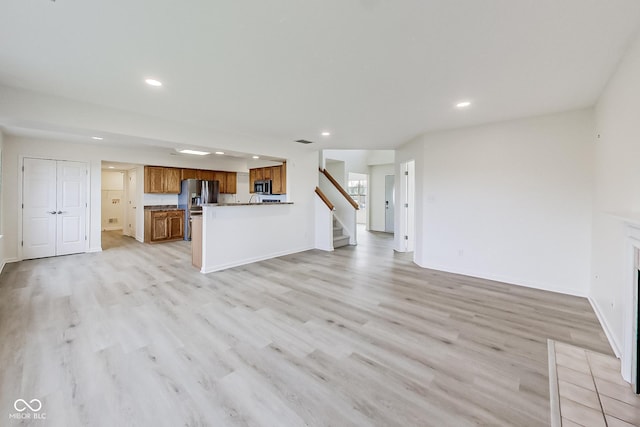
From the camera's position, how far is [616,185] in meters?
2.33

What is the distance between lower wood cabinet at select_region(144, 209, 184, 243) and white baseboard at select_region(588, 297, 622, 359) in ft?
27.8

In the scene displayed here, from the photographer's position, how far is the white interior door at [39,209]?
16.9 ft

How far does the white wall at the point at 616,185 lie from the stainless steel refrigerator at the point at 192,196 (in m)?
7.86

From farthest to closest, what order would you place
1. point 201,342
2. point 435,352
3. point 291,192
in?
1. point 291,192
2. point 201,342
3. point 435,352

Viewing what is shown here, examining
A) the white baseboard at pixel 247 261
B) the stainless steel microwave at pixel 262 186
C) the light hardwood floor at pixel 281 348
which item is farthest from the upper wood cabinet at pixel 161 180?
the white baseboard at pixel 247 261

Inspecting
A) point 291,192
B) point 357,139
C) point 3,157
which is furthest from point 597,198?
point 3,157

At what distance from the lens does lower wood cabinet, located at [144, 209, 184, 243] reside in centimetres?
705

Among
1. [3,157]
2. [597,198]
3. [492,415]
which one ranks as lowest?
[492,415]

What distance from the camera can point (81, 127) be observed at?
314cm

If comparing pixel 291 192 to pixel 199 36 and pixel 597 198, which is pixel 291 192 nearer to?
pixel 199 36

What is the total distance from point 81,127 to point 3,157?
132 inches

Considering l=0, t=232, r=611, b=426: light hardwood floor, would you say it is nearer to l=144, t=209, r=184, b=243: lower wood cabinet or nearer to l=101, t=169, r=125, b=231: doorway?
l=144, t=209, r=184, b=243: lower wood cabinet

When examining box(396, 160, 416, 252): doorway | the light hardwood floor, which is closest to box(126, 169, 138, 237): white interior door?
the light hardwood floor

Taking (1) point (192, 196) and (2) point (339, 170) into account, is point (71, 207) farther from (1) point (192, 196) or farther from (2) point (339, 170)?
(2) point (339, 170)
